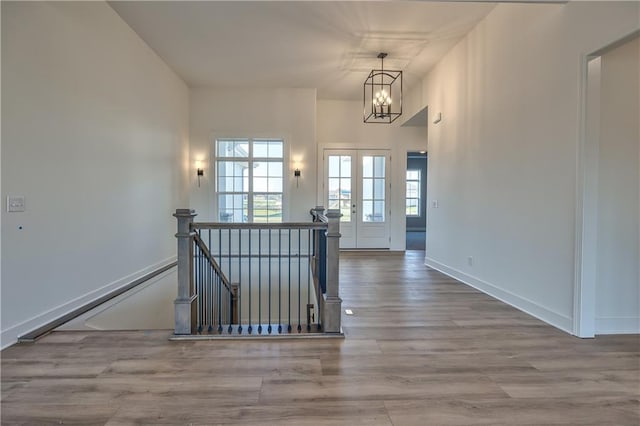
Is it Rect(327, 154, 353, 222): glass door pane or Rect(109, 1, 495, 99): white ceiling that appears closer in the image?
Rect(109, 1, 495, 99): white ceiling

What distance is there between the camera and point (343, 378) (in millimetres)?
2084

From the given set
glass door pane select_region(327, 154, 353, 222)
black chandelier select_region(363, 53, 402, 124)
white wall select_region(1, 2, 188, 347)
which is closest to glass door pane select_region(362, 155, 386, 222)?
glass door pane select_region(327, 154, 353, 222)

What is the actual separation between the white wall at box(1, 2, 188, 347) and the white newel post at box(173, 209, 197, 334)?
120 centimetres

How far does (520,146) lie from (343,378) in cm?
294

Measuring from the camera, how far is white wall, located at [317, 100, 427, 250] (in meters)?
7.35

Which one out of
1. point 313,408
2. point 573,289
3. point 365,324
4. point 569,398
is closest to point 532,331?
point 573,289

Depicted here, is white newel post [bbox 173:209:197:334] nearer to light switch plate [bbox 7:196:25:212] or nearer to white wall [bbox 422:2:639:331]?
light switch plate [bbox 7:196:25:212]

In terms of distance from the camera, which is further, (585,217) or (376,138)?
(376,138)

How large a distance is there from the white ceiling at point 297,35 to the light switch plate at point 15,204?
2.47 m

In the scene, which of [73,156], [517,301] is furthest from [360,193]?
[73,156]

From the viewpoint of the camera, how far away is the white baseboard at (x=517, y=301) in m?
2.86

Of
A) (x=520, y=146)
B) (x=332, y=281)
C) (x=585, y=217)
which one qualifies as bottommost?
(x=332, y=281)

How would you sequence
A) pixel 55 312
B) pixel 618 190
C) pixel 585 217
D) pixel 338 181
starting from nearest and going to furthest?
pixel 585 217 → pixel 618 190 → pixel 55 312 → pixel 338 181

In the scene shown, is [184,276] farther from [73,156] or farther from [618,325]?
[618,325]
